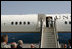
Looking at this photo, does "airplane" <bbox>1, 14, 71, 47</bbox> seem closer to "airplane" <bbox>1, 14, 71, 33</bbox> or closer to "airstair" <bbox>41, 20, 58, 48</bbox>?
"airplane" <bbox>1, 14, 71, 33</bbox>

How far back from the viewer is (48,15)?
19828 mm

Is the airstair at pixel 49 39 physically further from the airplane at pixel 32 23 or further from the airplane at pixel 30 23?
the airplane at pixel 30 23

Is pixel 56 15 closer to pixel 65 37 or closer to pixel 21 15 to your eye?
pixel 65 37

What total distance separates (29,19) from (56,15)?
13.2ft

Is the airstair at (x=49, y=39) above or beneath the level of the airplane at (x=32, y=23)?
beneath

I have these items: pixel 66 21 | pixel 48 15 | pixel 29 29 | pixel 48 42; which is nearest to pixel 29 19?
pixel 29 29

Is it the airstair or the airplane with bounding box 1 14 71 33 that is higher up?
the airplane with bounding box 1 14 71 33

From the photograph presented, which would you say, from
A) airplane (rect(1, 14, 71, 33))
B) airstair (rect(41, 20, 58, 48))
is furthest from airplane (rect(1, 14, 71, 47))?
airstair (rect(41, 20, 58, 48))

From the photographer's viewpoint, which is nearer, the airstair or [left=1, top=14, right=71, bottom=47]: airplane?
the airstair

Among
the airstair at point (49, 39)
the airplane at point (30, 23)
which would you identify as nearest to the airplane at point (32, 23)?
the airplane at point (30, 23)

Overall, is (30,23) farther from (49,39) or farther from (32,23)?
(49,39)

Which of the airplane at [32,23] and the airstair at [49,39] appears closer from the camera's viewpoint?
the airstair at [49,39]

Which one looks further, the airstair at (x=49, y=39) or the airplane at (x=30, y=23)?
the airplane at (x=30, y=23)

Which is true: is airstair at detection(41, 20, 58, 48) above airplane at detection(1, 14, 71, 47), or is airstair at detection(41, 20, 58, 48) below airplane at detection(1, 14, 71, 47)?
below
